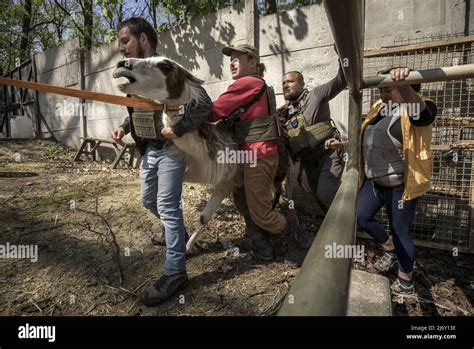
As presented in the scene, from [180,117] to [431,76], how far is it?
5.08 feet

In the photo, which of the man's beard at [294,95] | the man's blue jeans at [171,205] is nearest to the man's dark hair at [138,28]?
the man's blue jeans at [171,205]

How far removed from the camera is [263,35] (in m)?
4.54

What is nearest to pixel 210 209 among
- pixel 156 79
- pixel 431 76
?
pixel 156 79

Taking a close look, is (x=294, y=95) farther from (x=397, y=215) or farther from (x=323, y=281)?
(x=323, y=281)

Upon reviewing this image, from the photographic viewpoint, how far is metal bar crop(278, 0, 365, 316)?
476 mm

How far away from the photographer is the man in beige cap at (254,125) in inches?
95.8

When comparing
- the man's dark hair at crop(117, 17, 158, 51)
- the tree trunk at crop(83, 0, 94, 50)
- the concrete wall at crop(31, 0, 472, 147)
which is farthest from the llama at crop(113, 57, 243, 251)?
the tree trunk at crop(83, 0, 94, 50)

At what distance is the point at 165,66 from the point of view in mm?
2051

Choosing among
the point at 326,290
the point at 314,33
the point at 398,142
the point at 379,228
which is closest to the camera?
the point at 326,290

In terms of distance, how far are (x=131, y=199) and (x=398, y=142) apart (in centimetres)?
343

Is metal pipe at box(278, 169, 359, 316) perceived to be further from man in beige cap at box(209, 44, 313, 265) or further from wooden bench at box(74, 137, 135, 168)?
wooden bench at box(74, 137, 135, 168)

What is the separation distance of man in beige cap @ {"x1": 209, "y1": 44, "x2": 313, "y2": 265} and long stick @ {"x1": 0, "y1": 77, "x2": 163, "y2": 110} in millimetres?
530
